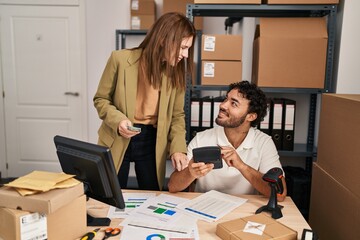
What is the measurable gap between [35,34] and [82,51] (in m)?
0.55

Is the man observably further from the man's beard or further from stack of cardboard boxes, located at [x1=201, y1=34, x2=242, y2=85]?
stack of cardboard boxes, located at [x1=201, y1=34, x2=242, y2=85]

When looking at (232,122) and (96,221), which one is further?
(232,122)

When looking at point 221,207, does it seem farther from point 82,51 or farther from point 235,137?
point 82,51

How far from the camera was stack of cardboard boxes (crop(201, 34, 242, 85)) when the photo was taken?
2254 millimetres

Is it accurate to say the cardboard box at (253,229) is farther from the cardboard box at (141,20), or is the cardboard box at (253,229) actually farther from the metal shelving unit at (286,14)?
the cardboard box at (141,20)

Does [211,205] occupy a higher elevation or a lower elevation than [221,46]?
lower

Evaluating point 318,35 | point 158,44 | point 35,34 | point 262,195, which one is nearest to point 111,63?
point 158,44

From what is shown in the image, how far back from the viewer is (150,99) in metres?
1.71

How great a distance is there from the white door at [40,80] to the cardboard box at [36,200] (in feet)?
9.02

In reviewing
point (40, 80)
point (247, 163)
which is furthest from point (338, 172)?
point (40, 80)

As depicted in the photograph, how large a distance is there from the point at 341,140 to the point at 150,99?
921 millimetres

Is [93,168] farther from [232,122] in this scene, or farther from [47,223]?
[232,122]

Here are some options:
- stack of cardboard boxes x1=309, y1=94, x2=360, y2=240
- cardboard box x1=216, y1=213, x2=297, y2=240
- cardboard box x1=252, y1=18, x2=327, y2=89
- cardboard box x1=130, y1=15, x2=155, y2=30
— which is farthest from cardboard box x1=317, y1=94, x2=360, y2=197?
cardboard box x1=130, y1=15, x2=155, y2=30

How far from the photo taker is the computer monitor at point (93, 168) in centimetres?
103
